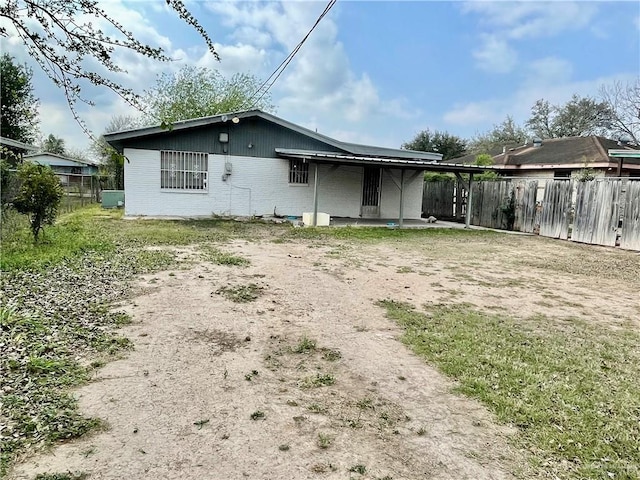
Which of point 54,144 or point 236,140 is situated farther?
point 54,144

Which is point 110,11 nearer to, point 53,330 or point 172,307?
point 53,330

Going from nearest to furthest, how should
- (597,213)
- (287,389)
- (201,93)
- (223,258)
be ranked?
(287,389) < (223,258) < (597,213) < (201,93)

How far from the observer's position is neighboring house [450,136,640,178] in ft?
58.5

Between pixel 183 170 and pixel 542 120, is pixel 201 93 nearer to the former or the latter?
pixel 183 170

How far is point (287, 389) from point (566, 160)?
20571 millimetres

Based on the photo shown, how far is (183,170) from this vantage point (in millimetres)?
13578

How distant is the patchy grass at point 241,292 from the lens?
4.99m

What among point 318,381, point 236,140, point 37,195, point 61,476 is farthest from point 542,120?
point 61,476

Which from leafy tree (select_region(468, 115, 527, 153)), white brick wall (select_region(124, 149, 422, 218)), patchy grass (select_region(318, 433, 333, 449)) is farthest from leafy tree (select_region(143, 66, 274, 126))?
patchy grass (select_region(318, 433, 333, 449))

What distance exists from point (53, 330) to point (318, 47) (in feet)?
24.1

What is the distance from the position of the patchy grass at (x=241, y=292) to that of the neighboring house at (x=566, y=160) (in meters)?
16.5

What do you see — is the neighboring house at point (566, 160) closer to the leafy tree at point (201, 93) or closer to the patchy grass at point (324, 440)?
the leafy tree at point (201, 93)

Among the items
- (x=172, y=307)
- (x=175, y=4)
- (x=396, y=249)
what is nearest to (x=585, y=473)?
(x=175, y=4)

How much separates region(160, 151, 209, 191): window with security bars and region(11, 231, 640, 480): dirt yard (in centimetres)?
813
